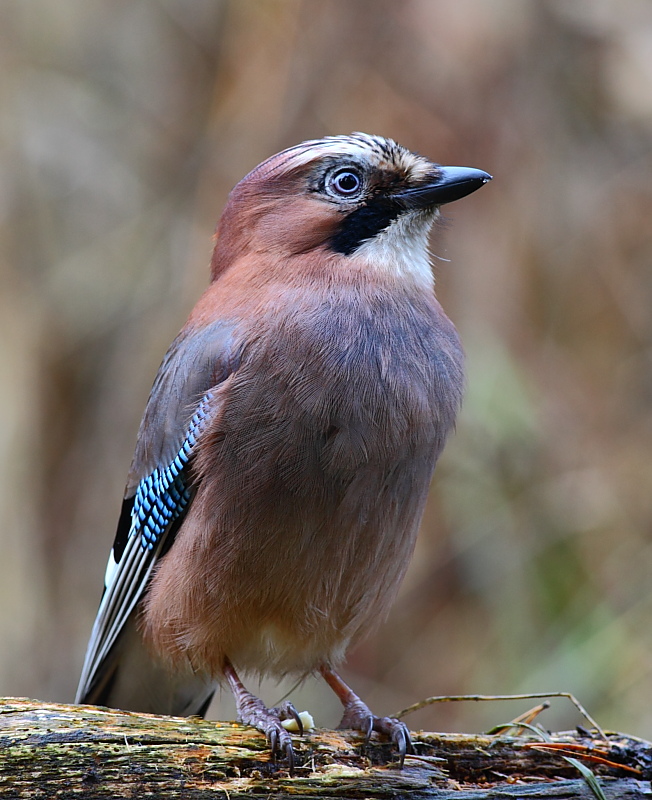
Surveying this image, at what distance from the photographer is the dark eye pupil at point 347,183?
4051 mm

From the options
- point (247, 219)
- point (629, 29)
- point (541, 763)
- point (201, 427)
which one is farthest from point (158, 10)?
point (541, 763)

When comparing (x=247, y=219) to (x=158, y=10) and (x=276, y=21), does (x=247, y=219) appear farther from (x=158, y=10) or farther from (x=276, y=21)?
(x=158, y=10)

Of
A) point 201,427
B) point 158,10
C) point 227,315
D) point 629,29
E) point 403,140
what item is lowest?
point 201,427

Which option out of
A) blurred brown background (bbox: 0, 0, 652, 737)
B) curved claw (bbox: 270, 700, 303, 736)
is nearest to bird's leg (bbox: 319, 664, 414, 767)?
curved claw (bbox: 270, 700, 303, 736)

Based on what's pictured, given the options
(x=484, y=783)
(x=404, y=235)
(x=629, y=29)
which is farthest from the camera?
(x=629, y=29)

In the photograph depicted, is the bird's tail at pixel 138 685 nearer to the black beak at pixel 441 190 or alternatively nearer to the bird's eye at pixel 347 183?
the bird's eye at pixel 347 183

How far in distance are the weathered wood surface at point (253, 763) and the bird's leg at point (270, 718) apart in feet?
0.12

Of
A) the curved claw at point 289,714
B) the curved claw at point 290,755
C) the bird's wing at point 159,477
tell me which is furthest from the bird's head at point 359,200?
the curved claw at point 290,755

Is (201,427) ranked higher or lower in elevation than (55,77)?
lower

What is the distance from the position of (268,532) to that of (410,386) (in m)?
0.76

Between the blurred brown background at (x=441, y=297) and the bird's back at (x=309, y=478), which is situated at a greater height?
the blurred brown background at (x=441, y=297)

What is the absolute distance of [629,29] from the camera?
22.5 ft

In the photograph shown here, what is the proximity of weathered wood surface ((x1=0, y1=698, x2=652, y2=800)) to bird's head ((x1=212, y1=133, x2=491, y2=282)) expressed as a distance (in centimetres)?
185

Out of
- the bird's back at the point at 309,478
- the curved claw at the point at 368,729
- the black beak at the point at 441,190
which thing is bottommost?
the curved claw at the point at 368,729
